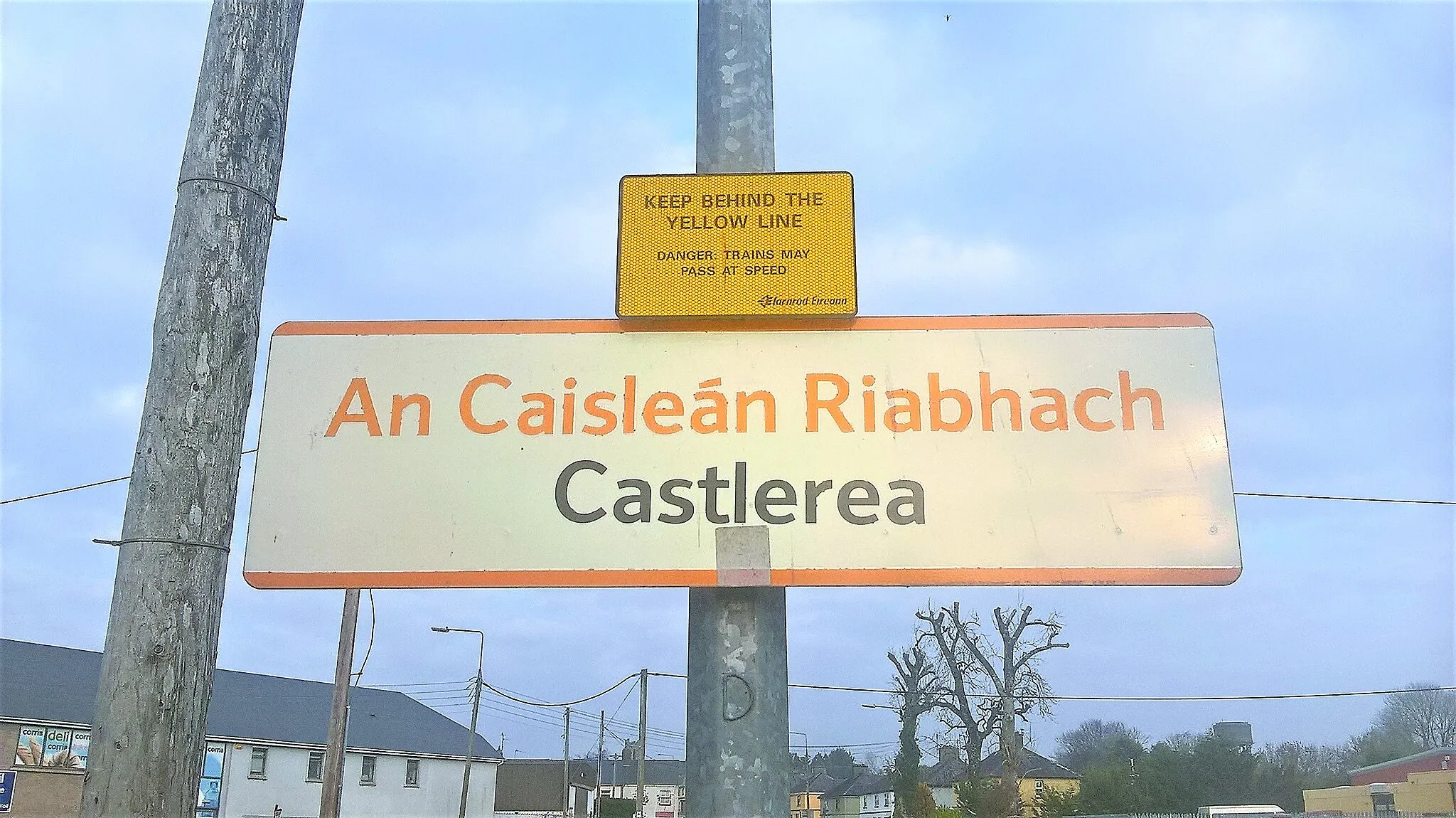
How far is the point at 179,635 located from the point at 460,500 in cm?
71

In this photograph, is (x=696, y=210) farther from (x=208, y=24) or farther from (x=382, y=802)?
(x=382, y=802)

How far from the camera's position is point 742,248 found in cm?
282

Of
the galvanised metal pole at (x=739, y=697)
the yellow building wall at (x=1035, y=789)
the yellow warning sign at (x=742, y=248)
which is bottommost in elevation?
the yellow building wall at (x=1035, y=789)

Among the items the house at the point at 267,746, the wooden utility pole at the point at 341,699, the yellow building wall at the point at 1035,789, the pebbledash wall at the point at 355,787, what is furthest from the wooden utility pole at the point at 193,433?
the yellow building wall at the point at 1035,789

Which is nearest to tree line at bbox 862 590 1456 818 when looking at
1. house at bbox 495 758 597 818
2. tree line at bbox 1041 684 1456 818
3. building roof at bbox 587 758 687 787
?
tree line at bbox 1041 684 1456 818

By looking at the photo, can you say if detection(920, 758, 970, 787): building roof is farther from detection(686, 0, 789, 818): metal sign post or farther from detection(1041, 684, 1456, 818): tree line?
detection(686, 0, 789, 818): metal sign post

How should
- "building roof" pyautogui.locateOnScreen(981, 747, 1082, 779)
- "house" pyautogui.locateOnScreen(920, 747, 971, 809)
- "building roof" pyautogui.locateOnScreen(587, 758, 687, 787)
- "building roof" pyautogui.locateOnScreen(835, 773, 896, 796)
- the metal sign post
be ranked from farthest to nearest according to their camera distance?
"building roof" pyautogui.locateOnScreen(587, 758, 687, 787)
"building roof" pyautogui.locateOnScreen(835, 773, 896, 796)
"building roof" pyautogui.locateOnScreen(981, 747, 1082, 779)
"house" pyautogui.locateOnScreen(920, 747, 971, 809)
the metal sign post

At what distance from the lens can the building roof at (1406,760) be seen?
31172 mm

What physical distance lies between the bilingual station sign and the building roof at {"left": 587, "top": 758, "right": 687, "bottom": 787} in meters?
79.6

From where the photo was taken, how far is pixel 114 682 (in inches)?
85.7

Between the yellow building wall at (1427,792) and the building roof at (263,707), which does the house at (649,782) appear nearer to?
the building roof at (263,707)

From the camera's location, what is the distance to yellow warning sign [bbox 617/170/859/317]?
110 inches

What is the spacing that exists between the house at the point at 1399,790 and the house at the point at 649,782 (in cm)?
4311

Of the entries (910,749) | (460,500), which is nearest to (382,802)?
(910,749)
